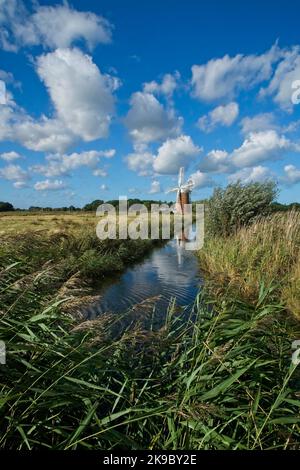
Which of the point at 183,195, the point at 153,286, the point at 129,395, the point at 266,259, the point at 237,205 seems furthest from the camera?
the point at 183,195

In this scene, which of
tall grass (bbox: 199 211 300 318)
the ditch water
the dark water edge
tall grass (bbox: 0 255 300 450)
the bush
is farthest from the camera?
the bush

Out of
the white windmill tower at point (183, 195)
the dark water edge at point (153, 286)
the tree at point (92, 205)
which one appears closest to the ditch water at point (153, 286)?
the dark water edge at point (153, 286)

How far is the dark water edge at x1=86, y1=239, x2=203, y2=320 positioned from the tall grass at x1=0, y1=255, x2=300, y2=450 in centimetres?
356

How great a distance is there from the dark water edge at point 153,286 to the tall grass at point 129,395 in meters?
3.56

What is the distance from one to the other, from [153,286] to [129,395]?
8.20 m

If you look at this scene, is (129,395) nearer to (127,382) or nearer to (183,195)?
(127,382)

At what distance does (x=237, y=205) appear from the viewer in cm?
1634

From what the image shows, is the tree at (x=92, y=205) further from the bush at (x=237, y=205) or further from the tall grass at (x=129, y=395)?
the tall grass at (x=129, y=395)

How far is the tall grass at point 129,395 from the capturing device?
7.99 feet

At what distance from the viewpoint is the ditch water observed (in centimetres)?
875

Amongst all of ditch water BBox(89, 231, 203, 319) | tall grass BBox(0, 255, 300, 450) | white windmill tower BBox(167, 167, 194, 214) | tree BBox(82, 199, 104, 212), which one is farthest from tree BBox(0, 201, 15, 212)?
tall grass BBox(0, 255, 300, 450)

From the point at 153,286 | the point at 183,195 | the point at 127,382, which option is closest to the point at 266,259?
the point at 153,286

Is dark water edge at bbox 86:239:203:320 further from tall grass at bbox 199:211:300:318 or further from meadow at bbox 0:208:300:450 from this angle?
meadow at bbox 0:208:300:450
